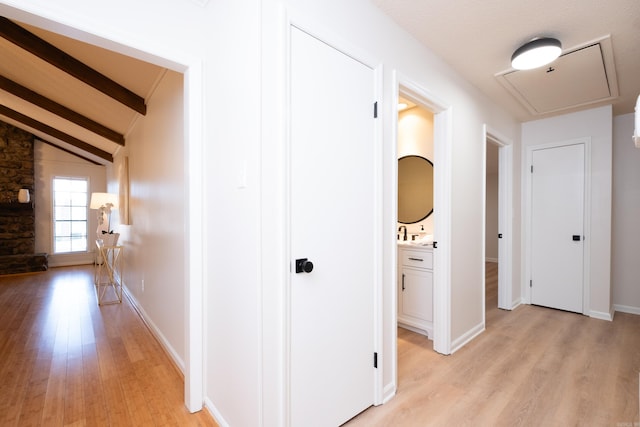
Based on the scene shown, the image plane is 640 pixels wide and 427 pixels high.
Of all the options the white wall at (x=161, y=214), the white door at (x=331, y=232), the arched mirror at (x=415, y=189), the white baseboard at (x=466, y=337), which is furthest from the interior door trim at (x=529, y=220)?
the white wall at (x=161, y=214)

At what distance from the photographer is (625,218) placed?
357 cm

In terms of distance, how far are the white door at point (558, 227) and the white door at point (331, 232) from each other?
126 inches

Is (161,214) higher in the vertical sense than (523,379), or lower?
higher

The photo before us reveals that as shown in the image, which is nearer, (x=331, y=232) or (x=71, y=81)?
(x=331, y=232)

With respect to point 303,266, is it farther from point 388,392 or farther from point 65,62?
point 65,62

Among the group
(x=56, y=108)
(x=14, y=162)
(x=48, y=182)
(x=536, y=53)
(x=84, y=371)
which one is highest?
(x=56, y=108)

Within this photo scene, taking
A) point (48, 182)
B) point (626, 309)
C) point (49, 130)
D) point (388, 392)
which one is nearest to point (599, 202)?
point (626, 309)

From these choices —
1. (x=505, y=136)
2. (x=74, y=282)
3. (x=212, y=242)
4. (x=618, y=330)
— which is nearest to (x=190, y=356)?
(x=212, y=242)

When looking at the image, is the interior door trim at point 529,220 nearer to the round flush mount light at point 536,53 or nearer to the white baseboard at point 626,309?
the white baseboard at point 626,309

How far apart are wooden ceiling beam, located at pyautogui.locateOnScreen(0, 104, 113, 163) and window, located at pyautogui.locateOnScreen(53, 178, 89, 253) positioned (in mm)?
1715

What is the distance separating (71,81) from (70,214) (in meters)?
5.20

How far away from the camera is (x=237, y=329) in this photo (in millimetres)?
1482

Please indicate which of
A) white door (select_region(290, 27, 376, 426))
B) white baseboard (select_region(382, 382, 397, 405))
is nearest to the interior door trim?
white baseboard (select_region(382, 382, 397, 405))

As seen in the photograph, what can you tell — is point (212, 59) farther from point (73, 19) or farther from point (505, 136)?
point (505, 136)
